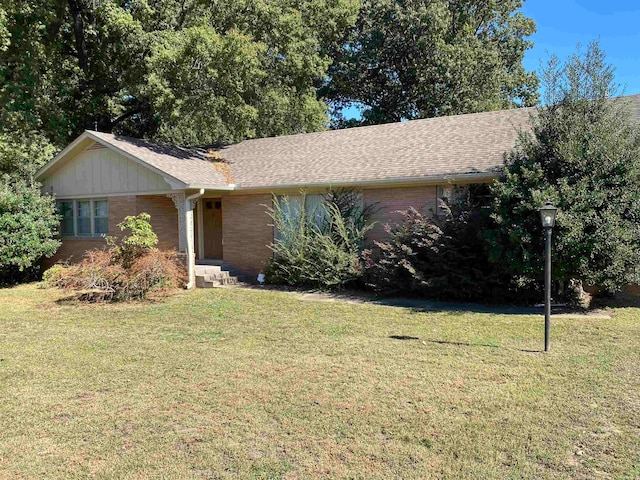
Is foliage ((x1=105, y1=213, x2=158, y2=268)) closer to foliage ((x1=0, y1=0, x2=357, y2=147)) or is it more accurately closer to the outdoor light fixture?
foliage ((x1=0, y1=0, x2=357, y2=147))

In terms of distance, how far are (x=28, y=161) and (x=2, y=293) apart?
19.2ft

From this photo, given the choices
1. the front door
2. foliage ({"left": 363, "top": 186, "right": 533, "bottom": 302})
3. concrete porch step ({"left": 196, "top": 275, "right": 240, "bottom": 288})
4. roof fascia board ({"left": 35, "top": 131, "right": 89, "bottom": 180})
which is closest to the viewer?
foliage ({"left": 363, "top": 186, "right": 533, "bottom": 302})

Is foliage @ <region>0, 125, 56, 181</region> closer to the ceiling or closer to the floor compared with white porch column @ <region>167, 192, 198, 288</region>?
closer to the ceiling

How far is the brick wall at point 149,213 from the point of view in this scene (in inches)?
593

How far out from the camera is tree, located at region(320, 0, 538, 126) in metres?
23.8

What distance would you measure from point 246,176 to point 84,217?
593 cm

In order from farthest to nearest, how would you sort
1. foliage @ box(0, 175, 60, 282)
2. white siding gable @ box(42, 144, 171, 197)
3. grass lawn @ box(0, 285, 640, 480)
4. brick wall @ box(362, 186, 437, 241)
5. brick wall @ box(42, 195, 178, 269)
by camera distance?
brick wall @ box(42, 195, 178, 269), white siding gable @ box(42, 144, 171, 197), foliage @ box(0, 175, 60, 282), brick wall @ box(362, 186, 437, 241), grass lawn @ box(0, 285, 640, 480)

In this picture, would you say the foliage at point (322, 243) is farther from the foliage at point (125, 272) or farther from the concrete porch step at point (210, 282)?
the foliage at point (125, 272)

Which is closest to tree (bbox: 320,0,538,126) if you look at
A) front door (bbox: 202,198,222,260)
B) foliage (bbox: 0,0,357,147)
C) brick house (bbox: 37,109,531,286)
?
foliage (bbox: 0,0,357,147)

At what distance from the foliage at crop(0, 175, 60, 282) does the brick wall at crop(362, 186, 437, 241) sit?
10.1 meters

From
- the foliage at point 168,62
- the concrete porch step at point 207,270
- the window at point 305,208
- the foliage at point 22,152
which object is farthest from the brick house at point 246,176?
the foliage at point 168,62

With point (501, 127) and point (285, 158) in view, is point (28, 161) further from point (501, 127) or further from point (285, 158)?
point (501, 127)

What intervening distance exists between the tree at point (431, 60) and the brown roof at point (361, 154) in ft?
31.5

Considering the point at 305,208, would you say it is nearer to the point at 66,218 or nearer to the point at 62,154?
the point at 62,154
